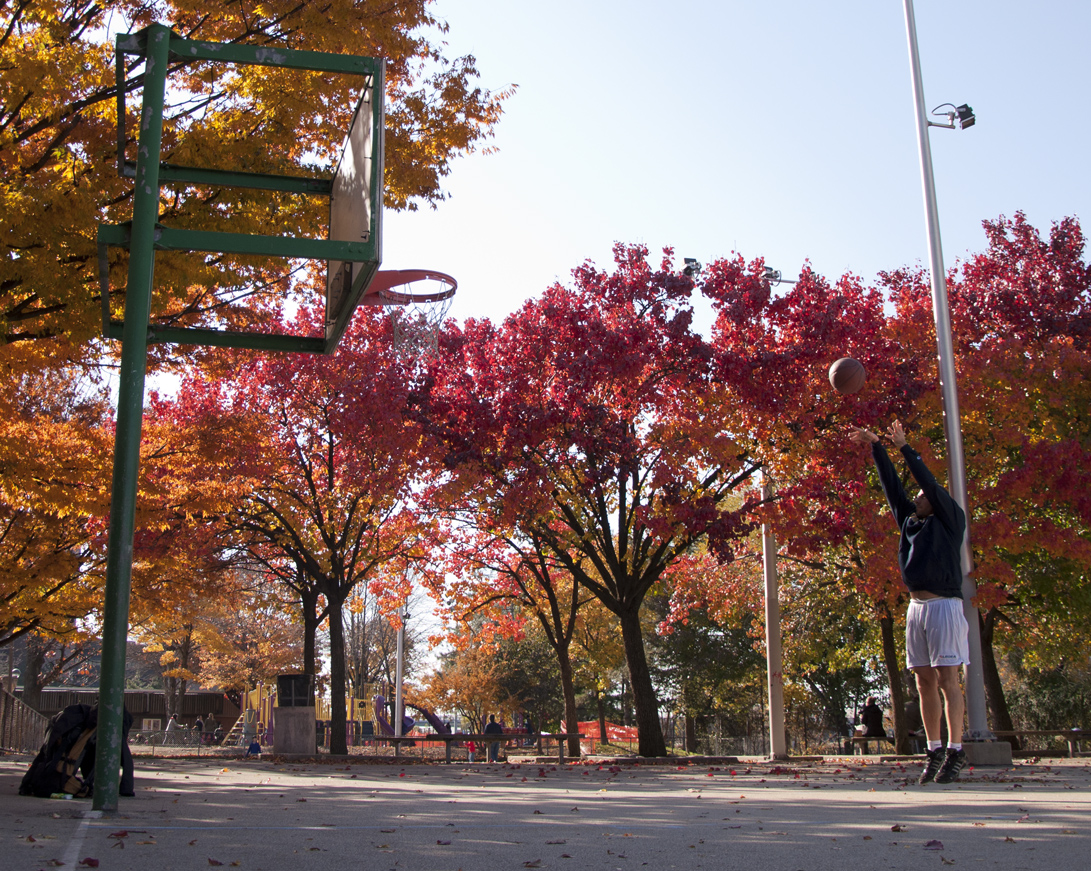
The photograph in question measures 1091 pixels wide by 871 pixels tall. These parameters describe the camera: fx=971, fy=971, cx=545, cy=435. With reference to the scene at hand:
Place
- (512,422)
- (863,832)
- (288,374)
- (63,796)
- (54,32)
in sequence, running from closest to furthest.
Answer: (863,832), (63,796), (54,32), (512,422), (288,374)

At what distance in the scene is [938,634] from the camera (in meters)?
7.17

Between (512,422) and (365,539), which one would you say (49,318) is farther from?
(365,539)

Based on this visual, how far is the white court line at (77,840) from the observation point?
4.00 meters

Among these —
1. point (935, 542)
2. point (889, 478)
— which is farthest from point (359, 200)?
point (935, 542)

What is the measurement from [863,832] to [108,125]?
8.45m

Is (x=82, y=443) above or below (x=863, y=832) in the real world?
above

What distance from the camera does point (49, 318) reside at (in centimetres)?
885

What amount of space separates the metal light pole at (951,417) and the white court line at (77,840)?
9721 millimetres

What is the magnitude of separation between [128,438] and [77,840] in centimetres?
246

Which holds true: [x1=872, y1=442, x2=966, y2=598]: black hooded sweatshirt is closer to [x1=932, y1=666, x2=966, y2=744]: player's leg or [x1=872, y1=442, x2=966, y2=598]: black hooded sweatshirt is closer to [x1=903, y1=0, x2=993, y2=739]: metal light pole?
[x1=932, y1=666, x2=966, y2=744]: player's leg

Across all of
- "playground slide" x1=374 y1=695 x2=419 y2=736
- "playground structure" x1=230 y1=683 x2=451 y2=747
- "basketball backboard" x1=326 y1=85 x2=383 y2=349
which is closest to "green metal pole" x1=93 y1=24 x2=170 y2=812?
"basketball backboard" x1=326 y1=85 x2=383 y2=349

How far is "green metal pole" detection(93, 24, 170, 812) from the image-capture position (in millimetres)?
5797

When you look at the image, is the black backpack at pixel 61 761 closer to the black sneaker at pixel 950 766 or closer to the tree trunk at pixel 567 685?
the black sneaker at pixel 950 766

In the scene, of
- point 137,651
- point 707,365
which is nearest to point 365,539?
point 707,365
